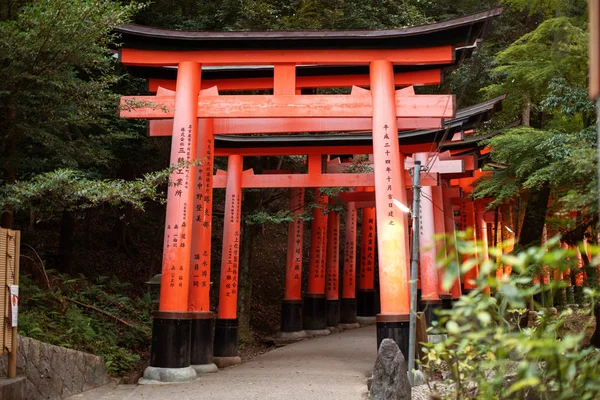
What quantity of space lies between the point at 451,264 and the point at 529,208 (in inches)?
561

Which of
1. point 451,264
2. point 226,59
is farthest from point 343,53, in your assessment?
point 451,264

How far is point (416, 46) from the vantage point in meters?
14.2

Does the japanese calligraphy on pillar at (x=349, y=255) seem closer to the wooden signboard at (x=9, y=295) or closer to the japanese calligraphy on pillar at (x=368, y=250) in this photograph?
the japanese calligraphy on pillar at (x=368, y=250)

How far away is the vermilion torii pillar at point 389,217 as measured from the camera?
13.3 meters

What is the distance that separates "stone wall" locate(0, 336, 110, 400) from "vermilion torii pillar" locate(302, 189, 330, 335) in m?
12.4

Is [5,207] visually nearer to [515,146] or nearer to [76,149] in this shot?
[76,149]

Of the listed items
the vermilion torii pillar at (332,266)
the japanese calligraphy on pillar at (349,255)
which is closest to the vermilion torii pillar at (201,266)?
the vermilion torii pillar at (332,266)

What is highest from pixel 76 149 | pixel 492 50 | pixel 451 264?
pixel 492 50

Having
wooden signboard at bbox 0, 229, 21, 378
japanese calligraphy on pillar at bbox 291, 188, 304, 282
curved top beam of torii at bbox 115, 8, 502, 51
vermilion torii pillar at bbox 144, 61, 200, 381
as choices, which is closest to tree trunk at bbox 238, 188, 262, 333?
japanese calligraphy on pillar at bbox 291, 188, 304, 282

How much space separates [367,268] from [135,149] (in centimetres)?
1079

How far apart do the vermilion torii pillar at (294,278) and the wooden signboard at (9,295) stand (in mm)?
13186

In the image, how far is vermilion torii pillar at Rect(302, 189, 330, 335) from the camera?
941 inches

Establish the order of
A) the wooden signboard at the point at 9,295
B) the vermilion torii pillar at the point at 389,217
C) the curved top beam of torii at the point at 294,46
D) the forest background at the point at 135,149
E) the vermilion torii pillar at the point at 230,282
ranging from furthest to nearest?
1. the vermilion torii pillar at the point at 230,282
2. the curved top beam of torii at the point at 294,46
3. the vermilion torii pillar at the point at 389,217
4. the forest background at the point at 135,149
5. the wooden signboard at the point at 9,295

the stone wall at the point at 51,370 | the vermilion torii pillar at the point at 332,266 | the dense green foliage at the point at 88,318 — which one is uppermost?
the vermilion torii pillar at the point at 332,266
